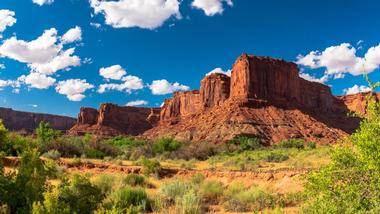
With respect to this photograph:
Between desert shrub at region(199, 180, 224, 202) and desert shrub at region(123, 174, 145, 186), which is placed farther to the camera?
desert shrub at region(123, 174, 145, 186)

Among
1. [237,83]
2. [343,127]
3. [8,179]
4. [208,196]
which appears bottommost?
[208,196]

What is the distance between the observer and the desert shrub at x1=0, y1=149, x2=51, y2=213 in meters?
7.30

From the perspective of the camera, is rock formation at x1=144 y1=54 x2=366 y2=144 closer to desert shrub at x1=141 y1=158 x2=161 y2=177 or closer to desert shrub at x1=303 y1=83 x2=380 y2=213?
desert shrub at x1=141 y1=158 x2=161 y2=177

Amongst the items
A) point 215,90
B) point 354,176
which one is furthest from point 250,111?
point 354,176

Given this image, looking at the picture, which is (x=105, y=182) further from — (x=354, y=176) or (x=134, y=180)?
(x=354, y=176)

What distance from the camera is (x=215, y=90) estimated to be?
4094 inches

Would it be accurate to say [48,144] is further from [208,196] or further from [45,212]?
[45,212]

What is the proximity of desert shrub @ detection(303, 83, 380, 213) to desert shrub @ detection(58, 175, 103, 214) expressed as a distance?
407 cm

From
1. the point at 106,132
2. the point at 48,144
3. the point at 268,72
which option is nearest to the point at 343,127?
the point at 268,72

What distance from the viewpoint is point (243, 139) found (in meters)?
64.2

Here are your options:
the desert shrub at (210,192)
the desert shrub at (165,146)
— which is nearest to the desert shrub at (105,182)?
the desert shrub at (210,192)

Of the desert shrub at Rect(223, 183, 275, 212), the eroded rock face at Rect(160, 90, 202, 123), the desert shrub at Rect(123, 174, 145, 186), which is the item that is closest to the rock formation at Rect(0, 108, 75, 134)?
the eroded rock face at Rect(160, 90, 202, 123)

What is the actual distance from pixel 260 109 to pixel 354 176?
253 ft

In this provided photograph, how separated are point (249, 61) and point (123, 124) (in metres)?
64.3
